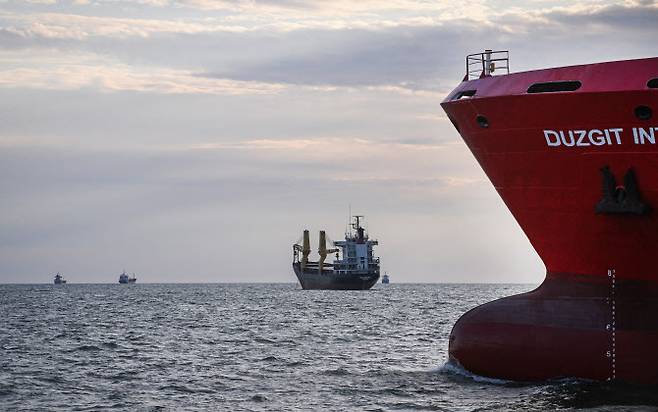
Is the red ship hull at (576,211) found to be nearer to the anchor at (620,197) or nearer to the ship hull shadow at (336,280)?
the anchor at (620,197)

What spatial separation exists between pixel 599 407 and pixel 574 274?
11.9 feet

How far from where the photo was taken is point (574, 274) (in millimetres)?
22141

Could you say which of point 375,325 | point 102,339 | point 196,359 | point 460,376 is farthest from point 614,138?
point 375,325

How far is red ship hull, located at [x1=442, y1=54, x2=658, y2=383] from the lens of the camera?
20047 mm

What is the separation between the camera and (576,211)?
21562mm

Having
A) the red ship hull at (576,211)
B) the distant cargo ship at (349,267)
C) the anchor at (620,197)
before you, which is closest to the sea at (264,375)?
the red ship hull at (576,211)

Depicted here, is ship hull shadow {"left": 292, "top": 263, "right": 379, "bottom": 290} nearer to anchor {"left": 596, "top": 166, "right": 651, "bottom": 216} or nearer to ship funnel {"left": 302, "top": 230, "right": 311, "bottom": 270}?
ship funnel {"left": 302, "top": 230, "right": 311, "bottom": 270}

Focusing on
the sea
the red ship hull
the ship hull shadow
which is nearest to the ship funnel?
the ship hull shadow

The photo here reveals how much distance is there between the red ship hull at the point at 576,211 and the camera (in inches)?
789

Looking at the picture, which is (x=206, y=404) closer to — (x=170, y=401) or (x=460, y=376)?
(x=170, y=401)

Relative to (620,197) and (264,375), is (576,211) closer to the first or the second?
(620,197)

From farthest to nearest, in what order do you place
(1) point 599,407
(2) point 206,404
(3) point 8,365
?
(3) point 8,365 < (2) point 206,404 < (1) point 599,407

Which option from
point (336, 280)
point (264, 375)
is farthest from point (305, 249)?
point (264, 375)

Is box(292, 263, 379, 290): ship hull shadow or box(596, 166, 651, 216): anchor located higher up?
box(292, 263, 379, 290): ship hull shadow
